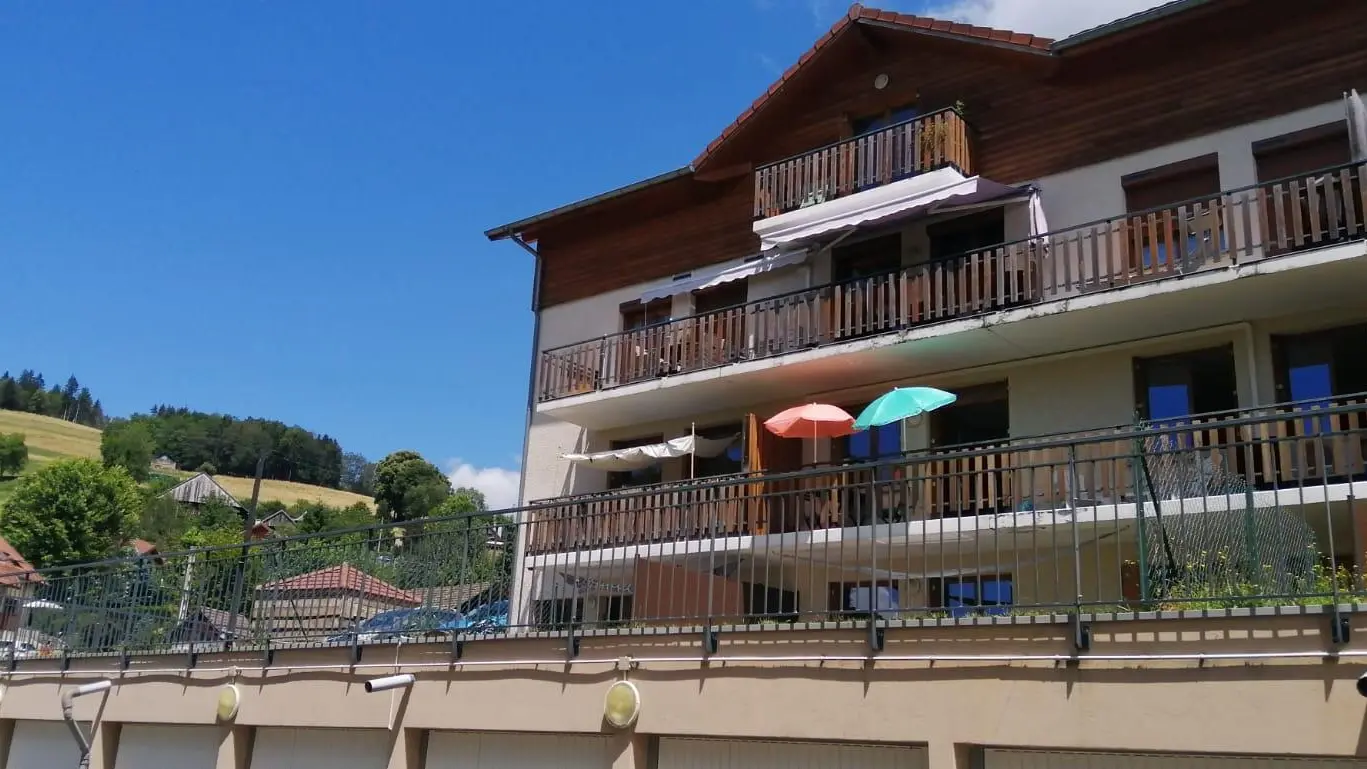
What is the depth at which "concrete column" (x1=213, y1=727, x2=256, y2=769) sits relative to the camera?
13.3 meters

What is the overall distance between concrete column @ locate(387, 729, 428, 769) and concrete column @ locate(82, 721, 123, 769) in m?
5.17

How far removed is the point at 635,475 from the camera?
2020cm

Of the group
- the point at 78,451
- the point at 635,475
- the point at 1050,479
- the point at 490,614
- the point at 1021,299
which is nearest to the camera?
the point at 1050,479

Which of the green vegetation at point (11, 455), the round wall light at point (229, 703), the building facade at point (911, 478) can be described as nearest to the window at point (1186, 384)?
the building facade at point (911, 478)

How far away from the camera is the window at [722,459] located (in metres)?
18.9

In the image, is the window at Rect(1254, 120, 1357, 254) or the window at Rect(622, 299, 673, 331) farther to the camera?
the window at Rect(622, 299, 673, 331)

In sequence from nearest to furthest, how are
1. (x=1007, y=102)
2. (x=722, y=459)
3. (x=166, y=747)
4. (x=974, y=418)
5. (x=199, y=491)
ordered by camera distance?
(x=166, y=747)
(x=974, y=418)
(x=1007, y=102)
(x=722, y=459)
(x=199, y=491)

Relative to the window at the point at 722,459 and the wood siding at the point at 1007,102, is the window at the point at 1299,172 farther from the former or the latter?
the window at the point at 722,459

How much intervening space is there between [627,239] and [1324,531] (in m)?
12.4

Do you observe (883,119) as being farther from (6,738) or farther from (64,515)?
(64,515)

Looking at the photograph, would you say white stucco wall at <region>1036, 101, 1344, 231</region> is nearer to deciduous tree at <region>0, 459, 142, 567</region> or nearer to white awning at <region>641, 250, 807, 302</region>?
white awning at <region>641, 250, 807, 302</region>

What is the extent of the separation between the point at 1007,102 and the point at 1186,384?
16.3 ft

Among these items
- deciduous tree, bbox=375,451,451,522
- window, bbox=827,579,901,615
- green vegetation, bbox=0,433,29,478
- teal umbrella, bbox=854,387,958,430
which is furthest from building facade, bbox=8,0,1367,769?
green vegetation, bbox=0,433,29,478

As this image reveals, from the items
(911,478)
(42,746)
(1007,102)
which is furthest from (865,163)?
(42,746)
